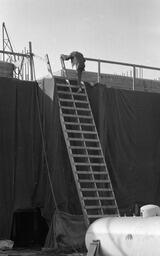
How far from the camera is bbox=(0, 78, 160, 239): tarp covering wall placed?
1346cm

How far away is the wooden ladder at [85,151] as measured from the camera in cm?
1323

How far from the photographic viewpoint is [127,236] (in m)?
9.21

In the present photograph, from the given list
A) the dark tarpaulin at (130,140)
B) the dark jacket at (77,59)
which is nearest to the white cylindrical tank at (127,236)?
the dark tarpaulin at (130,140)

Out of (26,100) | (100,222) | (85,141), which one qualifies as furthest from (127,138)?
(100,222)

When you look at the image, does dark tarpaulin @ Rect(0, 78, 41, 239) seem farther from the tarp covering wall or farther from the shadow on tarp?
the shadow on tarp

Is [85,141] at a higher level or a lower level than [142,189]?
higher

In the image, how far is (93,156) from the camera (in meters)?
13.5

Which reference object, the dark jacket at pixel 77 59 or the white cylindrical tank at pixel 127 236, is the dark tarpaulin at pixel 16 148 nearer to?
the dark jacket at pixel 77 59

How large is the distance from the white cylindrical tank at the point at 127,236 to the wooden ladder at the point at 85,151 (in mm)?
2810

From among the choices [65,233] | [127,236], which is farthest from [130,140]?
[127,236]

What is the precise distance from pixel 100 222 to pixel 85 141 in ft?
12.3

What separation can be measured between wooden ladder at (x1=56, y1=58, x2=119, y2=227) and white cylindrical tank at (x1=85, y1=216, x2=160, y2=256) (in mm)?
2810

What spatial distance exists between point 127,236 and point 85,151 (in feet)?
15.4

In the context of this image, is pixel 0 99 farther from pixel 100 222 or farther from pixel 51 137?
pixel 100 222
